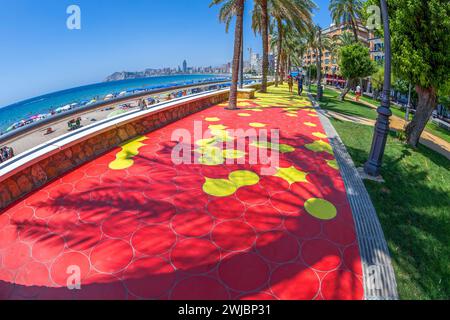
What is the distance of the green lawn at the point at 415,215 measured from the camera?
3.35 metres

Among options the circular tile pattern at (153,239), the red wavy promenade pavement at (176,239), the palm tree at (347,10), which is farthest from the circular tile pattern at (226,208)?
A: the palm tree at (347,10)

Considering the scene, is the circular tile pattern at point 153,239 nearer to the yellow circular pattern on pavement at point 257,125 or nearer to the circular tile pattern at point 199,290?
the circular tile pattern at point 199,290

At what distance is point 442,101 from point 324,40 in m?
25.4

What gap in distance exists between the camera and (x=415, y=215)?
4852mm

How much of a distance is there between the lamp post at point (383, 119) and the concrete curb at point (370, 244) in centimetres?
45

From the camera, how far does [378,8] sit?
8.80 metres

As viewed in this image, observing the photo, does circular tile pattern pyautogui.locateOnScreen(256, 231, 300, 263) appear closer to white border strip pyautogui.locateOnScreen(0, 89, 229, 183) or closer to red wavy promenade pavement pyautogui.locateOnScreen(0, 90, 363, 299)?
red wavy promenade pavement pyautogui.locateOnScreen(0, 90, 363, 299)

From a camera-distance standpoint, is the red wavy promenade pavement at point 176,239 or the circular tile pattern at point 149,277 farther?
the red wavy promenade pavement at point 176,239

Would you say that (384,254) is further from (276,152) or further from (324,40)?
(324,40)

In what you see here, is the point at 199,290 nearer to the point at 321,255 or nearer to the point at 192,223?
the point at 192,223

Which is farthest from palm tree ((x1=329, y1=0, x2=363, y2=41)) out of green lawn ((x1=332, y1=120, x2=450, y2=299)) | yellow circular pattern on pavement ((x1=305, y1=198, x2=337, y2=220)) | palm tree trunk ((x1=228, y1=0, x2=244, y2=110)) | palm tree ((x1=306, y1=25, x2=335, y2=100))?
yellow circular pattern on pavement ((x1=305, y1=198, x2=337, y2=220))
